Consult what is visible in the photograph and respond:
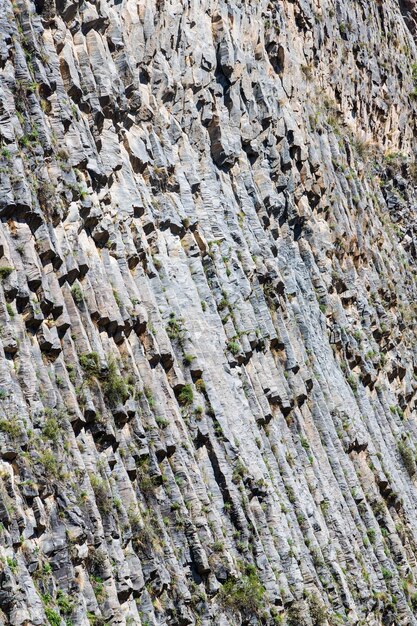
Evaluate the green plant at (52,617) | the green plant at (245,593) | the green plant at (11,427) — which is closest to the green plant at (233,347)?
the green plant at (245,593)

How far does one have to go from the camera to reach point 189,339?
17.9 meters

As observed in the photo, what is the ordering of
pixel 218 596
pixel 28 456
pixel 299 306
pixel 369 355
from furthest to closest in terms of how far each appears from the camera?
pixel 369 355 < pixel 299 306 < pixel 218 596 < pixel 28 456

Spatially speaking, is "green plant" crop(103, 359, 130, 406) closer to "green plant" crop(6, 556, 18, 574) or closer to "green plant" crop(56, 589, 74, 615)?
"green plant" crop(56, 589, 74, 615)

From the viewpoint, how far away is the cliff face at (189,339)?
46.2 ft

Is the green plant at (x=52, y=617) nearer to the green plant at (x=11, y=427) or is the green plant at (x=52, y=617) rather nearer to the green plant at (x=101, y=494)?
the green plant at (x=101, y=494)

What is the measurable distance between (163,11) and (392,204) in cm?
1414

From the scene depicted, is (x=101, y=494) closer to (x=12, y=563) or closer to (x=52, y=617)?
(x=52, y=617)

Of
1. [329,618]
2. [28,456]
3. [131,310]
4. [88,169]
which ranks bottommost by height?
[329,618]

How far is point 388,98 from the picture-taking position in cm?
3375

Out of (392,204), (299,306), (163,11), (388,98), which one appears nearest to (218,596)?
(299,306)

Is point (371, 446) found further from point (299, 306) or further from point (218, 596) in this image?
point (218, 596)

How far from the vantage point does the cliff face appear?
46.2ft

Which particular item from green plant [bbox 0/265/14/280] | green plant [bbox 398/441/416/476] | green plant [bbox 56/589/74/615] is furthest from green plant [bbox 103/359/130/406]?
green plant [bbox 398/441/416/476]

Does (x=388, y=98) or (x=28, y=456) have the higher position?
(x=388, y=98)
